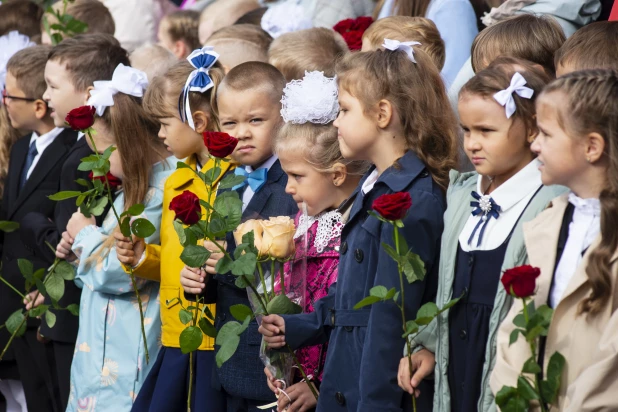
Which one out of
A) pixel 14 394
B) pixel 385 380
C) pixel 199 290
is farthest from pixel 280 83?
pixel 14 394

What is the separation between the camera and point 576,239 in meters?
2.84

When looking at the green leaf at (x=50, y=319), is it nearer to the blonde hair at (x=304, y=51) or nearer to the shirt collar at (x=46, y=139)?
the shirt collar at (x=46, y=139)

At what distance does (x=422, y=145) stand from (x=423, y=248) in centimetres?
42

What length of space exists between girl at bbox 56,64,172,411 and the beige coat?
2.42m

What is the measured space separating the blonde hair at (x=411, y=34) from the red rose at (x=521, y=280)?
211 cm

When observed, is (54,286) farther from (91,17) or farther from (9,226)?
(91,17)

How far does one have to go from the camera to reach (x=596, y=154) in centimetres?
276

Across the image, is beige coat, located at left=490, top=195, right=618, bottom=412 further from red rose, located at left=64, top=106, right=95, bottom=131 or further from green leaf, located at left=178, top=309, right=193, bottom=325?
red rose, located at left=64, top=106, right=95, bottom=131

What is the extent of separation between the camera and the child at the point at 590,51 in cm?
340

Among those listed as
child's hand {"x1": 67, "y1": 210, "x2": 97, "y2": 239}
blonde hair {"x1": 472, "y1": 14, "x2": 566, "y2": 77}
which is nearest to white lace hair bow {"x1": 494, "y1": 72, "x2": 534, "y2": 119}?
blonde hair {"x1": 472, "y1": 14, "x2": 566, "y2": 77}

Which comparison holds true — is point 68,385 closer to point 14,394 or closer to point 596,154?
point 14,394

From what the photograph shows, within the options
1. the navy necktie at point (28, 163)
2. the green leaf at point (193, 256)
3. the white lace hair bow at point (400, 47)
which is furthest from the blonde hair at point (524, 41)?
the navy necktie at point (28, 163)

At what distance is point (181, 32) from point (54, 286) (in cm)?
345

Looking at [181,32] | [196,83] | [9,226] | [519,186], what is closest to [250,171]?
[196,83]
